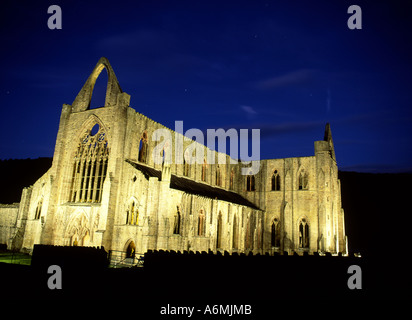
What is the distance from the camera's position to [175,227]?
24812 millimetres

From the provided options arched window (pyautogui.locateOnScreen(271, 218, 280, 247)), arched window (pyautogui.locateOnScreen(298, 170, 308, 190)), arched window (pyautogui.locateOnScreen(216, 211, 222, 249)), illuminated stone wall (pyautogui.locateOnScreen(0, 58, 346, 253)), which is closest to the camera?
illuminated stone wall (pyautogui.locateOnScreen(0, 58, 346, 253))

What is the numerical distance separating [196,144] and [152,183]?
13212 millimetres

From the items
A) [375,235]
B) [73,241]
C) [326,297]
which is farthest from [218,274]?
[375,235]

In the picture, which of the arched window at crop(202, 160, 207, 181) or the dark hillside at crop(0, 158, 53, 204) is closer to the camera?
the arched window at crop(202, 160, 207, 181)

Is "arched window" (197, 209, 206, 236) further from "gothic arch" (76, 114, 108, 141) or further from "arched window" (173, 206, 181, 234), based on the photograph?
"gothic arch" (76, 114, 108, 141)

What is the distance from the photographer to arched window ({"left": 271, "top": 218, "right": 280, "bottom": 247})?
122ft

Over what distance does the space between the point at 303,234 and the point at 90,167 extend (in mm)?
24201

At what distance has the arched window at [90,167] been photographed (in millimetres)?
25797

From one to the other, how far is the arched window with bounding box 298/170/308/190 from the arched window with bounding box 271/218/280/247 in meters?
5.06

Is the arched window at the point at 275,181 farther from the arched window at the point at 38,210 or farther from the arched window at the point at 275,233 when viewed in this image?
the arched window at the point at 38,210

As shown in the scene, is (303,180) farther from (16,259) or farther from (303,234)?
(16,259)

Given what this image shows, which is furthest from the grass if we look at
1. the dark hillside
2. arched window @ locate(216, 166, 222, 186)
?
the dark hillside

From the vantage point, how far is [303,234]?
118 feet
